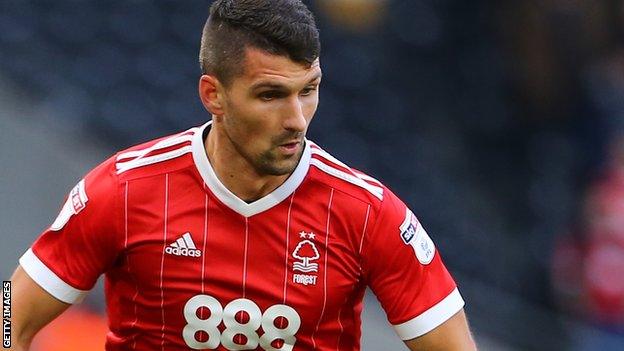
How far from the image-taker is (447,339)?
3.11 metres

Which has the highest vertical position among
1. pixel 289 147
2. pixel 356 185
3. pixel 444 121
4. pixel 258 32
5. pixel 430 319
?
pixel 258 32

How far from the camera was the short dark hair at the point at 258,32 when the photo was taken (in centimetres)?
294

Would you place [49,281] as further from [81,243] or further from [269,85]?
[269,85]

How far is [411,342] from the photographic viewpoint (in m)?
3.14

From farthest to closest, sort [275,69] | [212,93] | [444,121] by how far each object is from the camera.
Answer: [444,121] → [212,93] → [275,69]

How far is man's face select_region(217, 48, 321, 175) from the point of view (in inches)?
116

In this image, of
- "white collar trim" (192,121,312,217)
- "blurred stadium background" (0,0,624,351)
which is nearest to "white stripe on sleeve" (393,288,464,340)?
"white collar trim" (192,121,312,217)

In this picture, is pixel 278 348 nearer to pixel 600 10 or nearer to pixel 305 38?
pixel 305 38

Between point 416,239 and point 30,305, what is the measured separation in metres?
0.92

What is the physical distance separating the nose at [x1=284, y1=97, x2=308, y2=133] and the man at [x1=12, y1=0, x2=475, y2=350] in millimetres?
125

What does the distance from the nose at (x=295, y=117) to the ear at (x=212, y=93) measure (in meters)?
0.20

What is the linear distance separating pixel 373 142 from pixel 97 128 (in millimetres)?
1835

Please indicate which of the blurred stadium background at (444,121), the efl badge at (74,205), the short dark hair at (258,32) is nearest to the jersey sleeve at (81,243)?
the efl badge at (74,205)

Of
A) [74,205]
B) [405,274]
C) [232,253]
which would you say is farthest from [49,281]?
[405,274]
